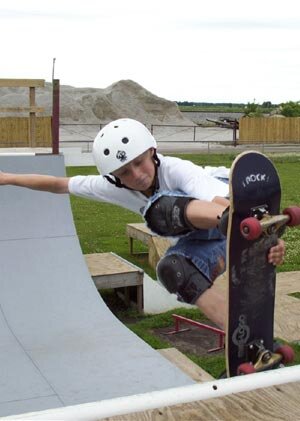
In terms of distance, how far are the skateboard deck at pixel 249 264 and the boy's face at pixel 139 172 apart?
56 cm

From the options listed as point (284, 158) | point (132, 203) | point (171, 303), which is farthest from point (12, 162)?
point (284, 158)

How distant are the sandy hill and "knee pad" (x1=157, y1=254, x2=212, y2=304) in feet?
146

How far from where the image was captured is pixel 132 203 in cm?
360

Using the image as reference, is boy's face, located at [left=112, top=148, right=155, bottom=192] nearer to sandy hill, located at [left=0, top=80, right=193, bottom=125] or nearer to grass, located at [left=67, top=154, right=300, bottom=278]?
grass, located at [left=67, top=154, right=300, bottom=278]

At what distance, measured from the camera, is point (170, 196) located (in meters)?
3.10

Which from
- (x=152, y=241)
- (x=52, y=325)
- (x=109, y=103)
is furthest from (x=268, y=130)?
(x=52, y=325)

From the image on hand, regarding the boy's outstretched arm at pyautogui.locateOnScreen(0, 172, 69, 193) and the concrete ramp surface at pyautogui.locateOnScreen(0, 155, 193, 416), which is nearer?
the boy's outstretched arm at pyautogui.locateOnScreen(0, 172, 69, 193)

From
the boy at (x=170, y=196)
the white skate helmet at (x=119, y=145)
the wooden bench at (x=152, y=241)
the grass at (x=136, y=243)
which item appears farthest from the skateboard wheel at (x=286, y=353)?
the wooden bench at (x=152, y=241)

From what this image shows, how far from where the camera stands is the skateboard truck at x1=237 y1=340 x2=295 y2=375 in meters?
3.15

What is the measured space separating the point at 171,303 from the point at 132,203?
4.19 m

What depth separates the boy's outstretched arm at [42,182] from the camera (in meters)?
3.81

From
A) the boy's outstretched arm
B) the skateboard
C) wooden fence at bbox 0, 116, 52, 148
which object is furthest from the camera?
wooden fence at bbox 0, 116, 52, 148

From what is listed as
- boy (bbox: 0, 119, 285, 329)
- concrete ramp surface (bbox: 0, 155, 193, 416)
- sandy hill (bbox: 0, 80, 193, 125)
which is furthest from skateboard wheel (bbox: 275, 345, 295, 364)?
sandy hill (bbox: 0, 80, 193, 125)

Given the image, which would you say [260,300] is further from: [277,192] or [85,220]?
[85,220]
